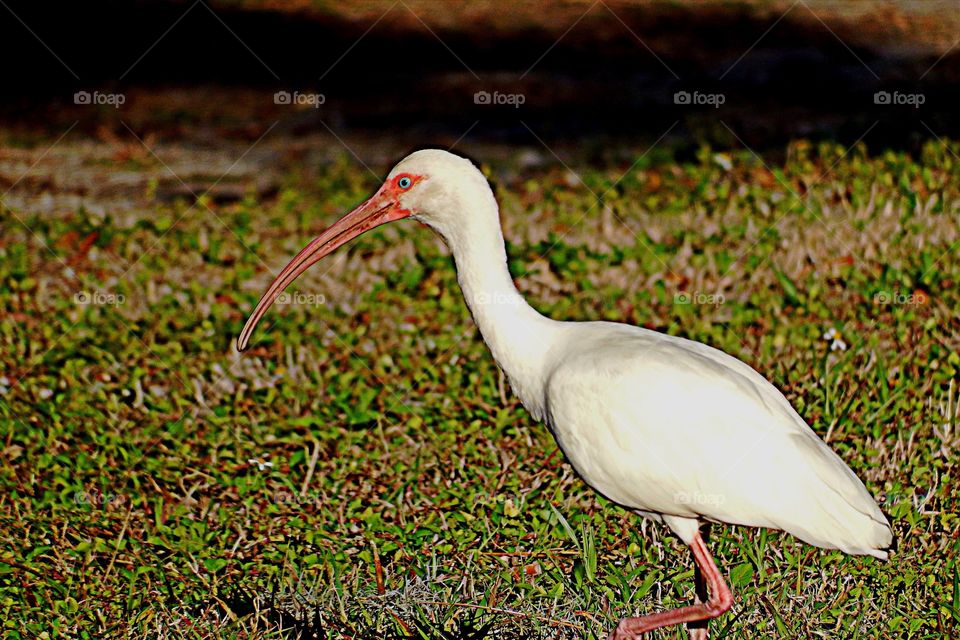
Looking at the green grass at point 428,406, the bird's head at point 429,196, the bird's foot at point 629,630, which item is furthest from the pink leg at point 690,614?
the bird's head at point 429,196

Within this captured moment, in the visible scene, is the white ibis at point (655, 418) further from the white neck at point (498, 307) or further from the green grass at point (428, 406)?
the green grass at point (428, 406)

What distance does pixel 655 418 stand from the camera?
3709 mm

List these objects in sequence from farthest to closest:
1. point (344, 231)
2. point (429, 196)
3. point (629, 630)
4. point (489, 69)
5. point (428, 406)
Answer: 1. point (489, 69)
2. point (428, 406)
3. point (344, 231)
4. point (429, 196)
5. point (629, 630)

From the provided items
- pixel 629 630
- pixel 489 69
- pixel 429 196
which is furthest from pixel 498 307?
pixel 489 69

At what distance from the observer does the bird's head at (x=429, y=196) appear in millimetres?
3883

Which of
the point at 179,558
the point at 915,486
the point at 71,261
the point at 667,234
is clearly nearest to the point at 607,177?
the point at 667,234

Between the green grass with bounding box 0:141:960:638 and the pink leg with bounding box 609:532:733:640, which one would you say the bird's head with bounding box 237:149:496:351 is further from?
the pink leg with bounding box 609:532:733:640

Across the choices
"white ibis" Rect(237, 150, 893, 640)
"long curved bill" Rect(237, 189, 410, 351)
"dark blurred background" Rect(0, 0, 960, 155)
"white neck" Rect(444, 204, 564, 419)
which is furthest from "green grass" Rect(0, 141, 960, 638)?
"dark blurred background" Rect(0, 0, 960, 155)

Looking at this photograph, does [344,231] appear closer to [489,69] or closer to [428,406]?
[428,406]

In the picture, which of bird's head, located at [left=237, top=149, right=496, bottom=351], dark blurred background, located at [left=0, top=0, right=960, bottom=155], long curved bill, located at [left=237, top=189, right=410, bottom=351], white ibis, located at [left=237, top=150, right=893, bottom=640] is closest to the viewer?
white ibis, located at [left=237, top=150, right=893, bottom=640]

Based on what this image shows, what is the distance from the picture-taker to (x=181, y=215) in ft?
24.6

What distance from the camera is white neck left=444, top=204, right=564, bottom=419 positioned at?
3908 mm

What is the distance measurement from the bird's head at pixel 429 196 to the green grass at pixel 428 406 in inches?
32.8

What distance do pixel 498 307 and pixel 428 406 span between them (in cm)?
135
